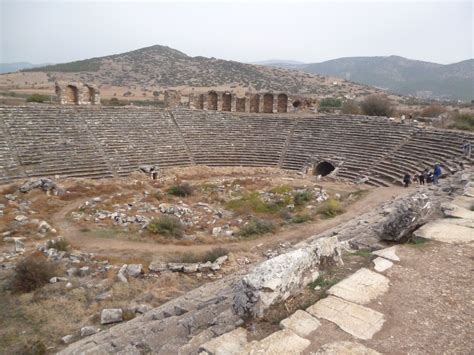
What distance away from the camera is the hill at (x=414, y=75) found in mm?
91250

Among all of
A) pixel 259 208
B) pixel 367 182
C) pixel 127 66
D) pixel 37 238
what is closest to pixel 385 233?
pixel 259 208

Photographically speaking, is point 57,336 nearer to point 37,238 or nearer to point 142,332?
point 142,332

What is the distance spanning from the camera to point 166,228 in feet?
44.1

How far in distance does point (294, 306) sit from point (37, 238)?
11.2 meters

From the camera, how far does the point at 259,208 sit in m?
16.6

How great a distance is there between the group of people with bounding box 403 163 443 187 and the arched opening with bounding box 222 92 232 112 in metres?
16.4

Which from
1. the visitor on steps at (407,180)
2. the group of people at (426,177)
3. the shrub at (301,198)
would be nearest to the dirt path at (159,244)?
the shrub at (301,198)

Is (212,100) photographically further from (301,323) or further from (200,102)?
(301,323)

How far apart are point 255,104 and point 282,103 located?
7.54ft

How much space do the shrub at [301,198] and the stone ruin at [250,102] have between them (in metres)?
15.1

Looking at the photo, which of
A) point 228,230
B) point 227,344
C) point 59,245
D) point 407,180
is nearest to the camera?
point 227,344

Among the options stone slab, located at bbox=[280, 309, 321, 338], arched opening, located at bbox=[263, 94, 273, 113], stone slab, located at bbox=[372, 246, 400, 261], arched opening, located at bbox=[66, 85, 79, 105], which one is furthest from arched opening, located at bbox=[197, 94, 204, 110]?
→ stone slab, located at bbox=[280, 309, 321, 338]

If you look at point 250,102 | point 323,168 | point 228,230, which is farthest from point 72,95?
point 228,230

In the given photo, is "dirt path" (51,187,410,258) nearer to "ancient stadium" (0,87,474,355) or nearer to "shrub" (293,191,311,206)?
"ancient stadium" (0,87,474,355)
